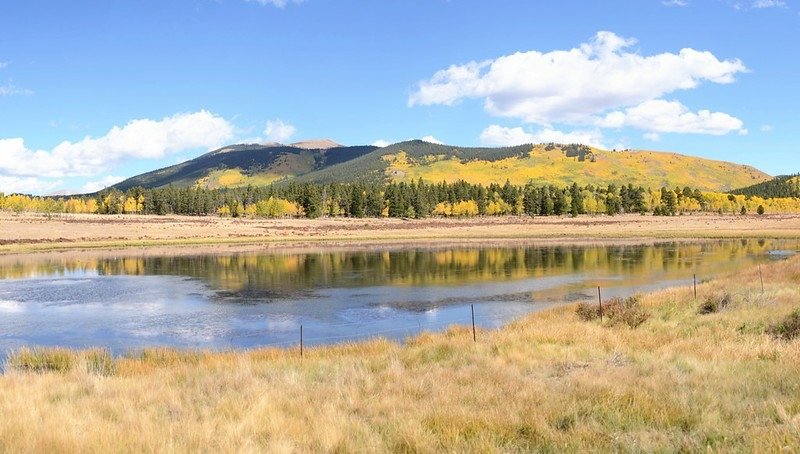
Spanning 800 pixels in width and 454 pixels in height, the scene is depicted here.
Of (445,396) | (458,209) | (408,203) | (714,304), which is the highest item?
(408,203)

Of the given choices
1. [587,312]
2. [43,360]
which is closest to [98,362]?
[43,360]

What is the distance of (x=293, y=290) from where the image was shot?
3906 cm

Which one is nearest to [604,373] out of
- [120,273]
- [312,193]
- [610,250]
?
[120,273]

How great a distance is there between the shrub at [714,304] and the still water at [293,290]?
7921 mm

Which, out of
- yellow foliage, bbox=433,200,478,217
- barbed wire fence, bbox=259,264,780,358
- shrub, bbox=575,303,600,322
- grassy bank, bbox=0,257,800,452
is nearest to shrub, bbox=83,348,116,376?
grassy bank, bbox=0,257,800,452

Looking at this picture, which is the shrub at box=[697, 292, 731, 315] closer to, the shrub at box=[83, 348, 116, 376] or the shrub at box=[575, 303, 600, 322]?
the shrub at box=[575, 303, 600, 322]

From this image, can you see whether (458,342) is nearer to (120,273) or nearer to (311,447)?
(311,447)

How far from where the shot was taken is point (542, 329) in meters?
19.9

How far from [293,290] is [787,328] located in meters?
28.1

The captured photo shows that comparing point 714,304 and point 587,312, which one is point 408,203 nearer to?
point 587,312

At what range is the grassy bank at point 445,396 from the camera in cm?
837

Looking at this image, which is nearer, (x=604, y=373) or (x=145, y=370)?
(x=604, y=373)

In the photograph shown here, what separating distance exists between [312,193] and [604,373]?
157821 millimetres

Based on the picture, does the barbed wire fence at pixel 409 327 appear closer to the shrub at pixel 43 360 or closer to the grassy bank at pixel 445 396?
the grassy bank at pixel 445 396
